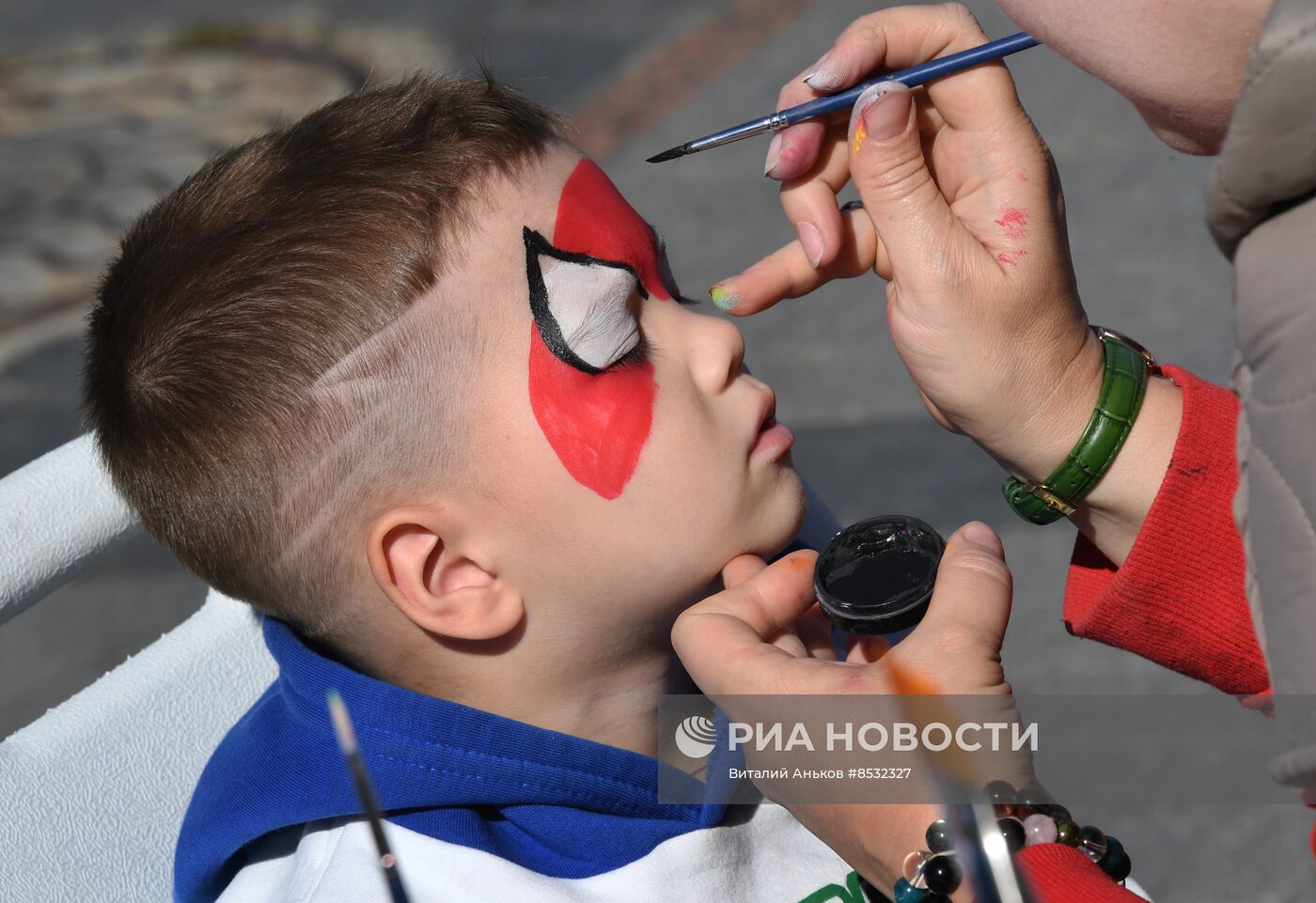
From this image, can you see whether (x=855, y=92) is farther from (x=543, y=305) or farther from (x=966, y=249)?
(x=543, y=305)

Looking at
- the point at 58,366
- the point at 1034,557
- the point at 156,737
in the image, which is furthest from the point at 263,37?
the point at 156,737

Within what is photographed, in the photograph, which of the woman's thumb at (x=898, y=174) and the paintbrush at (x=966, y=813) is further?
the woman's thumb at (x=898, y=174)

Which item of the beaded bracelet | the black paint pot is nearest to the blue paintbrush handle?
the black paint pot

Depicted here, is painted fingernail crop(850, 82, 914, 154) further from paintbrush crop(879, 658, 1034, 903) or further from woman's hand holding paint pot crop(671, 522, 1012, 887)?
paintbrush crop(879, 658, 1034, 903)

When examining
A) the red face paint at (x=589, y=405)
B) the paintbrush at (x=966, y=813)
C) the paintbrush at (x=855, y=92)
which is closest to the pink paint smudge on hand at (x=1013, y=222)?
the paintbrush at (x=855, y=92)

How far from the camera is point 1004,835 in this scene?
1.11 metres

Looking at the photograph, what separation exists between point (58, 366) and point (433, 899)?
3.25 m

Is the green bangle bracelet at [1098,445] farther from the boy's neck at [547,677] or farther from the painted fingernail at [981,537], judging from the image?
the boy's neck at [547,677]

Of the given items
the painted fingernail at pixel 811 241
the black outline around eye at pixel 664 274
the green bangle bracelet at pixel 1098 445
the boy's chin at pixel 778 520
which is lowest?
the green bangle bracelet at pixel 1098 445

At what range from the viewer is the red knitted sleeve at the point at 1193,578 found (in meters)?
1.39

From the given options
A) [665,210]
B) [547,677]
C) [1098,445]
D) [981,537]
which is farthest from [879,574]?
[665,210]

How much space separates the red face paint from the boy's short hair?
0.08m

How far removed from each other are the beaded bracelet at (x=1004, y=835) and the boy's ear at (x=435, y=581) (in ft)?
1.75

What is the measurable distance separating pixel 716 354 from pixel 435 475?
35 centimetres
